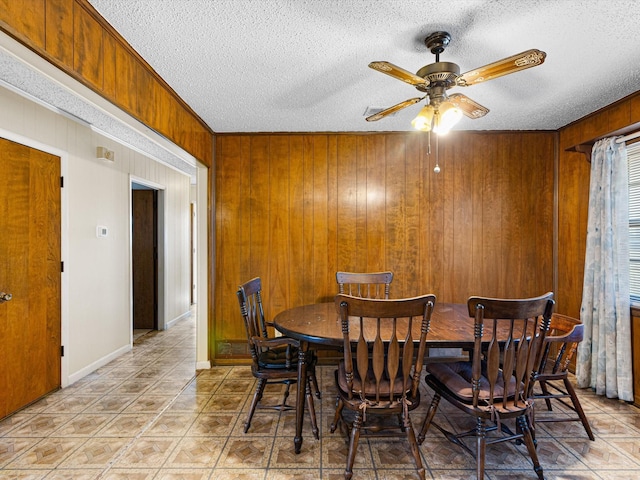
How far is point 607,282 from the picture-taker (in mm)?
2834

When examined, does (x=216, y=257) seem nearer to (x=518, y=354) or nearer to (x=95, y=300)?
(x=95, y=300)

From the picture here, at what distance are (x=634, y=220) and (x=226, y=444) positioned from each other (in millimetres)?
3639

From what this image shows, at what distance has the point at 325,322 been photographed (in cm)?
235

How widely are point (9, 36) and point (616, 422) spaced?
4057 mm

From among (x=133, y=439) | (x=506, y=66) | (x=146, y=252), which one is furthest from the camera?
(x=146, y=252)

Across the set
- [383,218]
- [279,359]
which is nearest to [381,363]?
[279,359]

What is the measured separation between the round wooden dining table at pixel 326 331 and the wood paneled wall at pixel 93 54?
1657 mm

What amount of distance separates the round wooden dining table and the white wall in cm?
213

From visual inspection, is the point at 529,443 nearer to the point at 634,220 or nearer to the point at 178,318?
the point at 634,220

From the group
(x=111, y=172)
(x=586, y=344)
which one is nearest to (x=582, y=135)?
(x=586, y=344)

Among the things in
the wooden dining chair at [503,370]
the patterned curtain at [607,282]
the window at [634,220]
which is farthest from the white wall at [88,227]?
the window at [634,220]

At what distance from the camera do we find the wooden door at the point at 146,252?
4996 millimetres

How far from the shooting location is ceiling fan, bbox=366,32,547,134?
5.39 ft

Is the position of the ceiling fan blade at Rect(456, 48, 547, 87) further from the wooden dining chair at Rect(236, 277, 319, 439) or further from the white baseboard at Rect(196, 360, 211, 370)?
the white baseboard at Rect(196, 360, 211, 370)
